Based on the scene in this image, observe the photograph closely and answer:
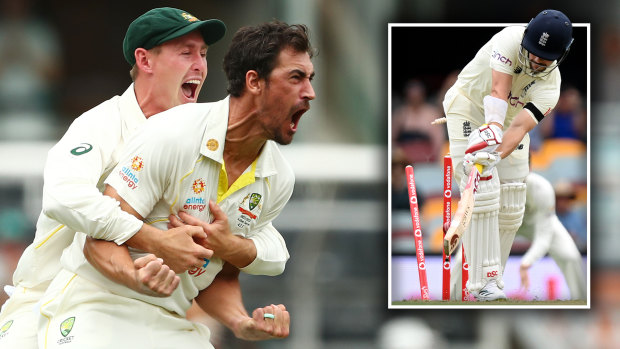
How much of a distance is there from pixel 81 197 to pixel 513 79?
1482 millimetres

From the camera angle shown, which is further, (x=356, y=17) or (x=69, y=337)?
(x=356, y=17)

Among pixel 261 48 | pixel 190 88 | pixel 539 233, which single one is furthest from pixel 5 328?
pixel 539 233

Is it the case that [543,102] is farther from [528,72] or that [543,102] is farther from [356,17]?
[356,17]

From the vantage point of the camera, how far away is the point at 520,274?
4656 millimetres

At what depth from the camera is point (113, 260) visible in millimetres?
3611

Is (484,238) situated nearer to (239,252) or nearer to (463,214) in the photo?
(463,214)

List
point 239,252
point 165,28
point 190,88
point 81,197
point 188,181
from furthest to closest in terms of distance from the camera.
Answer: point 190,88 → point 165,28 → point 239,252 → point 188,181 → point 81,197

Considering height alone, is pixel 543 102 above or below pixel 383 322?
above

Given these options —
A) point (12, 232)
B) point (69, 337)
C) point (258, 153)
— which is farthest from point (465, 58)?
point (12, 232)

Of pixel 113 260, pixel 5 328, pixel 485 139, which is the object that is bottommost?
pixel 5 328

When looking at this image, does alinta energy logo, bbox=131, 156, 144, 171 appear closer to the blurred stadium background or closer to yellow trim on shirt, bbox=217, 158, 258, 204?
yellow trim on shirt, bbox=217, 158, 258, 204

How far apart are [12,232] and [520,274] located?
371 centimetres

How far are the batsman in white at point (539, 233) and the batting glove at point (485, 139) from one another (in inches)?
17.7

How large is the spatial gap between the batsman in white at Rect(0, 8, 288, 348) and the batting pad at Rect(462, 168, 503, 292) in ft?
2.27
